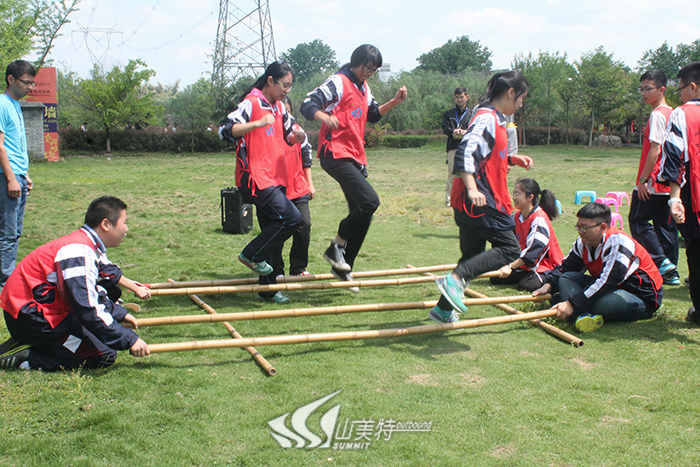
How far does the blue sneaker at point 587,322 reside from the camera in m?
4.56

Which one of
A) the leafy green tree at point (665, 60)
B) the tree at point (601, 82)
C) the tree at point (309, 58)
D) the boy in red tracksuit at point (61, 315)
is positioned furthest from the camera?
the tree at point (309, 58)

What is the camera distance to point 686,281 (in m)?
6.26

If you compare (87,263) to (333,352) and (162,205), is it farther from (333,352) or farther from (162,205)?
(162,205)

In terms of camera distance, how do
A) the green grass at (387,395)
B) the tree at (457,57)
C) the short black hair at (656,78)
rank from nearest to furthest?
the green grass at (387,395)
the short black hair at (656,78)
the tree at (457,57)

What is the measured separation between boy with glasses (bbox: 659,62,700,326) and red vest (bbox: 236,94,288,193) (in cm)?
342

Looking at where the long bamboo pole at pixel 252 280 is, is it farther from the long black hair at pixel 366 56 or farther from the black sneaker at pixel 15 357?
the long black hair at pixel 366 56

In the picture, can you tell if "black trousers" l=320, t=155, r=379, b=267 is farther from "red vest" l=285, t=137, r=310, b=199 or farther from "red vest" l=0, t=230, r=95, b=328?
"red vest" l=0, t=230, r=95, b=328

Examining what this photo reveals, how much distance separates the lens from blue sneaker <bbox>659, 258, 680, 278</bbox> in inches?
242

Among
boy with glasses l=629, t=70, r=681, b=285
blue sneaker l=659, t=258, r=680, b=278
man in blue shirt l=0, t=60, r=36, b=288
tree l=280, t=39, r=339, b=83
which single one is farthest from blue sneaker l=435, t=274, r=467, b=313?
tree l=280, t=39, r=339, b=83

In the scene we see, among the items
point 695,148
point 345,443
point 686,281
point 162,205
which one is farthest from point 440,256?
point 162,205

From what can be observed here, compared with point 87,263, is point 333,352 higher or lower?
lower

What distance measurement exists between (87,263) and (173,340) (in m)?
1.11

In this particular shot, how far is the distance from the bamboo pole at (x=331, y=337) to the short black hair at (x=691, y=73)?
239 centimetres

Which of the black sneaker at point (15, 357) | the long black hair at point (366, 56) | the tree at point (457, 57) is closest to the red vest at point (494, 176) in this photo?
the long black hair at point (366, 56)
